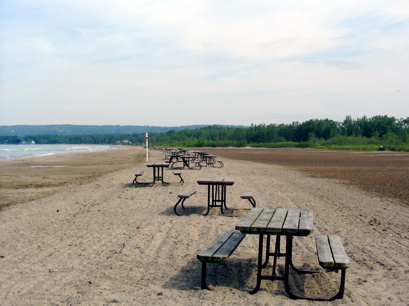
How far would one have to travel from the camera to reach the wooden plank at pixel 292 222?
4.20m

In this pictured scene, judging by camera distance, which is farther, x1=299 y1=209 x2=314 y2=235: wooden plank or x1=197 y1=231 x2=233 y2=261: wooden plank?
x1=197 y1=231 x2=233 y2=261: wooden plank

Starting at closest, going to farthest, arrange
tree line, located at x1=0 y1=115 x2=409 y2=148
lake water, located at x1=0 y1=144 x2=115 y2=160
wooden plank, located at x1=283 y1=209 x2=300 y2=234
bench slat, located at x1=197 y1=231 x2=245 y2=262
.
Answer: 1. wooden plank, located at x1=283 y1=209 x2=300 y2=234
2. bench slat, located at x1=197 y1=231 x2=245 y2=262
3. lake water, located at x1=0 y1=144 x2=115 y2=160
4. tree line, located at x1=0 y1=115 x2=409 y2=148

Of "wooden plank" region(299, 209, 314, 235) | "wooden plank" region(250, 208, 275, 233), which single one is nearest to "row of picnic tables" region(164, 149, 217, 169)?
"wooden plank" region(250, 208, 275, 233)

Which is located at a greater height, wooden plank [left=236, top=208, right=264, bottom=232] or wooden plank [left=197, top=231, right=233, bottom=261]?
wooden plank [left=236, top=208, right=264, bottom=232]

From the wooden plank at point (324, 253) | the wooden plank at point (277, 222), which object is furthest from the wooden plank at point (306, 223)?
the wooden plank at point (324, 253)

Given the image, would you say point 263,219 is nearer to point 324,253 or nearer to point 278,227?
point 278,227

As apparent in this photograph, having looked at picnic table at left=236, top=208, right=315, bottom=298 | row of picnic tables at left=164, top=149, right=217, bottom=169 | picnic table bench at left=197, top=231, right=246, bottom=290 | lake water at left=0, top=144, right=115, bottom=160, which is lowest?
lake water at left=0, top=144, right=115, bottom=160

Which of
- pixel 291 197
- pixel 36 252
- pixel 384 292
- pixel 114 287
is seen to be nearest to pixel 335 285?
pixel 384 292

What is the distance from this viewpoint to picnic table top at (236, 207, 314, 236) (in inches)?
165

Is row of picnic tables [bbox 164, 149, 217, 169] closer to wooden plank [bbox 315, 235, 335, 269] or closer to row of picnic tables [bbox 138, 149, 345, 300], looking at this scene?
row of picnic tables [bbox 138, 149, 345, 300]

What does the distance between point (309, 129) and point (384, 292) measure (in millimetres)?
117609

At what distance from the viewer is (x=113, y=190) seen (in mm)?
12641

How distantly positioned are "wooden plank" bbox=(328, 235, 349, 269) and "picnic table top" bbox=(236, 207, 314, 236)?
0.39 m

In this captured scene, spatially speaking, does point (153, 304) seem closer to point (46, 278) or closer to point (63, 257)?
point (46, 278)
